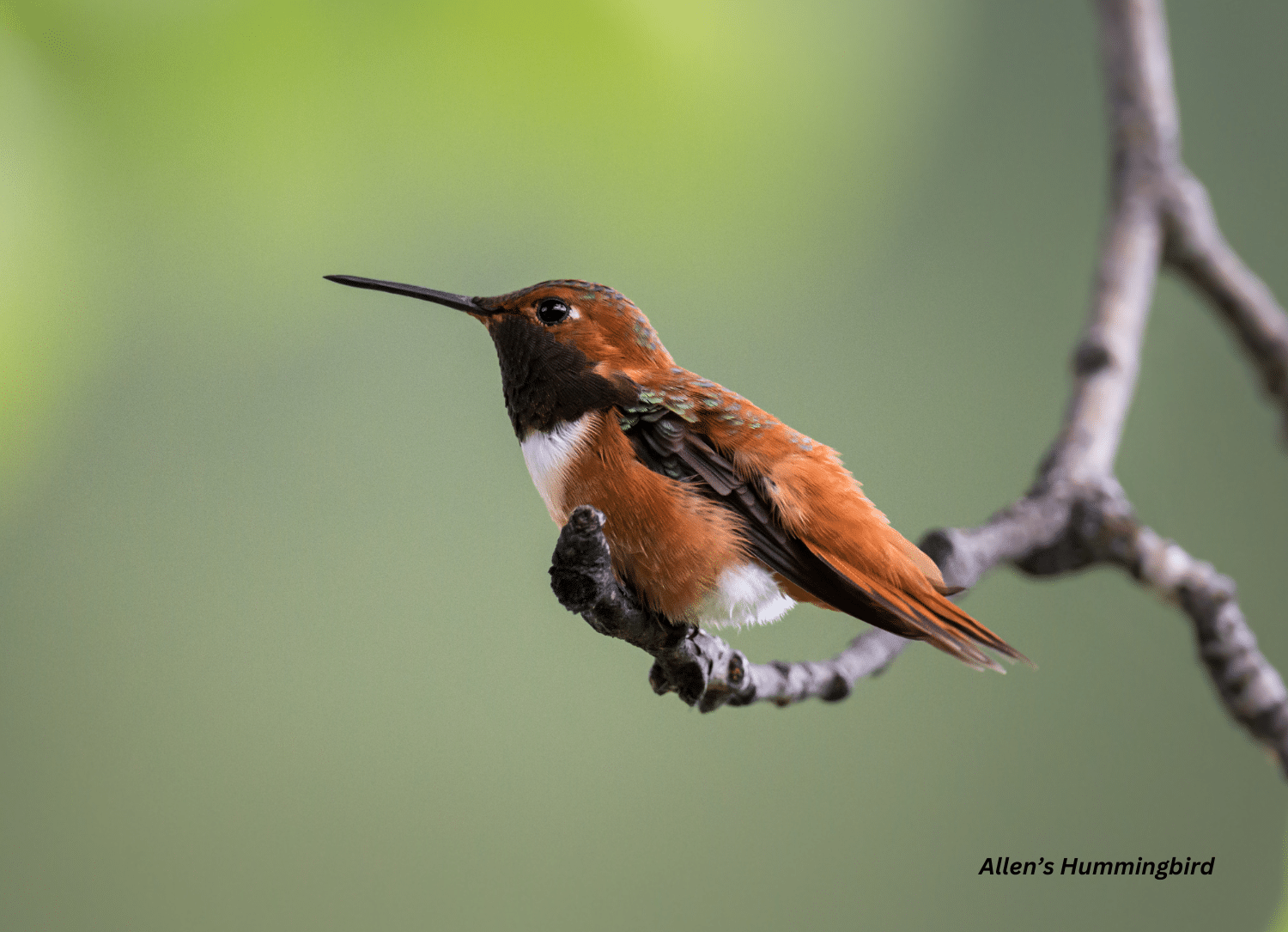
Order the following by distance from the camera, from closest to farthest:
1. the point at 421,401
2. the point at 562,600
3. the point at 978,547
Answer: the point at 562,600 < the point at 978,547 < the point at 421,401

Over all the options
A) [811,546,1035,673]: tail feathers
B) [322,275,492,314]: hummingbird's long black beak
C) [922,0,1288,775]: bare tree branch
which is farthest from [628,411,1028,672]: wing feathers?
[922,0,1288,775]: bare tree branch

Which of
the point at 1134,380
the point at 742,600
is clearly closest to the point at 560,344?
the point at 742,600

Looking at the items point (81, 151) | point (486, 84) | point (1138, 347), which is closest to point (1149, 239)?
point (1138, 347)

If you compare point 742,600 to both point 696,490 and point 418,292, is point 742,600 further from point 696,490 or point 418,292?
point 418,292

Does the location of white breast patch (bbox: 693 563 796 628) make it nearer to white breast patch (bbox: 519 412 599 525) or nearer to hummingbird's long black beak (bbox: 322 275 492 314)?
white breast patch (bbox: 519 412 599 525)

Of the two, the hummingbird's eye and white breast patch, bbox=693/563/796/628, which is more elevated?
the hummingbird's eye

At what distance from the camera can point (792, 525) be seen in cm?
56

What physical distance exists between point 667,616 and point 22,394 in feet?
2.76

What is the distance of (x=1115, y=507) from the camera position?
0.99 m

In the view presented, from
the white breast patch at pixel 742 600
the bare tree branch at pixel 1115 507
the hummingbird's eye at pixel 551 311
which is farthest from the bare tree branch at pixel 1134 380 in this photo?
the hummingbird's eye at pixel 551 311

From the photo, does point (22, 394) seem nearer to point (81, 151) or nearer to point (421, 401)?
point (81, 151)

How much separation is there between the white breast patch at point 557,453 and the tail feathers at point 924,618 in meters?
0.14

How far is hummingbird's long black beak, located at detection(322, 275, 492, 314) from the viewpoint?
573 mm

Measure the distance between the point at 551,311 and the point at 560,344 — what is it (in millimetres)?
21
